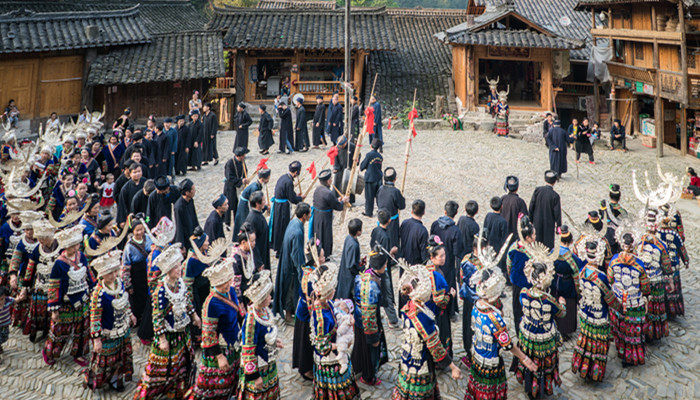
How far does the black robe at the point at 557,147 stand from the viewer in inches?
658

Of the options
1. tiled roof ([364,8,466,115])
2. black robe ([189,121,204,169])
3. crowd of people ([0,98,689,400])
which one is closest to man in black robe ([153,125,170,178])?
black robe ([189,121,204,169])

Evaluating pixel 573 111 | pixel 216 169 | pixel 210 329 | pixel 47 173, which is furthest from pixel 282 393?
pixel 573 111

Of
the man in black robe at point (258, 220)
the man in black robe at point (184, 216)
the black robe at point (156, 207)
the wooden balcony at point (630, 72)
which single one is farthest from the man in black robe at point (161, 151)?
the wooden balcony at point (630, 72)

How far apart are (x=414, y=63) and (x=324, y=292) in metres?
25.1

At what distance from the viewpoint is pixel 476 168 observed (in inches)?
702

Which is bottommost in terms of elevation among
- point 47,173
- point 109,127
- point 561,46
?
point 47,173

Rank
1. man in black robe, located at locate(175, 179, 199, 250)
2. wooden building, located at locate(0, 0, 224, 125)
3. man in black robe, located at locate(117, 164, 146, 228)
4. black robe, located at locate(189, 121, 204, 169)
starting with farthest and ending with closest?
wooden building, located at locate(0, 0, 224, 125) → black robe, located at locate(189, 121, 204, 169) → man in black robe, located at locate(117, 164, 146, 228) → man in black robe, located at locate(175, 179, 199, 250)

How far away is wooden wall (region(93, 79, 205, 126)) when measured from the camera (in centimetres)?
2238

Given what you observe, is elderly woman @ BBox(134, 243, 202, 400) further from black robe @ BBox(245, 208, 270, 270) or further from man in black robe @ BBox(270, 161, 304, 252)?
man in black robe @ BBox(270, 161, 304, 252)

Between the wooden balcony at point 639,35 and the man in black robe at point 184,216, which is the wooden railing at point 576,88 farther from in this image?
the man in black robe at point 184,216

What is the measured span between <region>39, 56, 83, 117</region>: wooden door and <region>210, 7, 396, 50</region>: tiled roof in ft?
18.8

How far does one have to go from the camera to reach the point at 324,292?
623 centimetres

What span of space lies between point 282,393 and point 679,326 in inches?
234

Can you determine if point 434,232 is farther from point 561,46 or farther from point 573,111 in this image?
point 573,111
